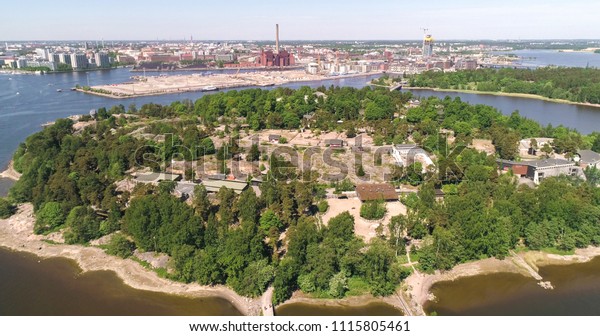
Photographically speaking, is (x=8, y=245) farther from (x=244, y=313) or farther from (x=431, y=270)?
(x=431, y=270)

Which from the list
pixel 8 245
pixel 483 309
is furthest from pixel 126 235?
pixel 483 309

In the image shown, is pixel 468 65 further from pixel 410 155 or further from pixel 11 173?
pixel 11 173

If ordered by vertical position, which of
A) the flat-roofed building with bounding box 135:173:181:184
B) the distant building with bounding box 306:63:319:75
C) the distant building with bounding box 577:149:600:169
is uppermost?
the distant building with bounding box 306:63:319:75

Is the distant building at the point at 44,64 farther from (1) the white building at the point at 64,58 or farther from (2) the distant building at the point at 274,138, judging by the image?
(2) the distant building at the point at 274,138

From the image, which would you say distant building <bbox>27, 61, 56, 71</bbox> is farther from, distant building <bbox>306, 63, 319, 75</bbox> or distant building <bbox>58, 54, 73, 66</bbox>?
distant building <bbox>306, 63, 319, 75</bbox>

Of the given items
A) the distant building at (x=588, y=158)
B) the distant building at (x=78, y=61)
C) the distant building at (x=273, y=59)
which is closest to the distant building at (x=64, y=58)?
the distant building at (x=78, y=61)

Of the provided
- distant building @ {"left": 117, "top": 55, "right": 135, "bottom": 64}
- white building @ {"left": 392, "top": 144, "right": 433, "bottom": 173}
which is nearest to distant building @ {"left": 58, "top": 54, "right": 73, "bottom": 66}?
distant building @ {"left": 117, "top": 55, "right": 135, "bottom": 64}
